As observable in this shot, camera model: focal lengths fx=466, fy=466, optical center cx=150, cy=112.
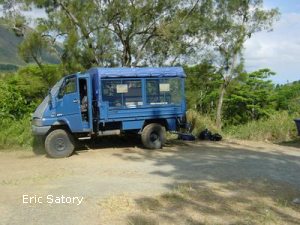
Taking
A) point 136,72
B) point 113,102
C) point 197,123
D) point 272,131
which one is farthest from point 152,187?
point 272,131

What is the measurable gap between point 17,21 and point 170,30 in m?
5.89

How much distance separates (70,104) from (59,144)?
1.12 metres

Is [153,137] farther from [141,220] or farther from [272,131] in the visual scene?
[141,220]

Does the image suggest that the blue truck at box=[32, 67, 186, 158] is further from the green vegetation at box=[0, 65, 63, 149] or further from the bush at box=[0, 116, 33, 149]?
the green vegetation at box=[0, 65, 63, 149]

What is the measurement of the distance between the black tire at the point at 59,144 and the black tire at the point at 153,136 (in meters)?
2.27

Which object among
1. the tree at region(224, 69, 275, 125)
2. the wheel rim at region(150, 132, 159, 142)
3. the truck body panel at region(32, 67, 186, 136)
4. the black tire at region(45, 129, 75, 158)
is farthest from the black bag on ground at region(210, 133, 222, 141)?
the tree at region(224, 69, 275, 125)

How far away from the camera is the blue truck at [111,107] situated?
12.5m

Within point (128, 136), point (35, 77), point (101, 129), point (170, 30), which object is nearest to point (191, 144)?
point (128, 136)

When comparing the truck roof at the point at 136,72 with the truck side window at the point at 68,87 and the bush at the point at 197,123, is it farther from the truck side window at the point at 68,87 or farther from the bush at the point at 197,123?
the bush at the point at 197,123

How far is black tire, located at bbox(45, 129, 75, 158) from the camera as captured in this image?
487 inches

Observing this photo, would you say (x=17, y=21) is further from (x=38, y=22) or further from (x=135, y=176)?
(x=135, y=176)

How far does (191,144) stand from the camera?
15.0 m

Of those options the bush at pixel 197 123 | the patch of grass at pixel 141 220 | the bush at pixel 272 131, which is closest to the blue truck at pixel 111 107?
the bush at pixel 197 123

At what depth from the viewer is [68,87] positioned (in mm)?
12805
